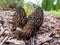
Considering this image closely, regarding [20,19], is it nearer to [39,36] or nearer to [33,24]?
[33,24]

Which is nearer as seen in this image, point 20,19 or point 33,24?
point 33,24

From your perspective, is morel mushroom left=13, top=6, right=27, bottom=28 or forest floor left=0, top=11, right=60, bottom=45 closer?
forest floor left=0, top=11, right=60, bottom=45

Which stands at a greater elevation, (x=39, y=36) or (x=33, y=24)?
(x=33, y=24)

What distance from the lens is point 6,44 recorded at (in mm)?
3314

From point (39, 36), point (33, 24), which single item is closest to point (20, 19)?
point (33, 24)

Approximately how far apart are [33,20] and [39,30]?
345 mm

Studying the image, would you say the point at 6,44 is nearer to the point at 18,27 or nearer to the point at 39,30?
the point at 18,27

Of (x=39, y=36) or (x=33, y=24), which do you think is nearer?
(x=33, y=24)

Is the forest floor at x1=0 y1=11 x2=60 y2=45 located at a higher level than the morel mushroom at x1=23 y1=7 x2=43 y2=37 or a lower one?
lower

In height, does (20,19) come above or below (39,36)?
above

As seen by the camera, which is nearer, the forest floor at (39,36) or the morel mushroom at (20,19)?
the forest floor at (39,36)

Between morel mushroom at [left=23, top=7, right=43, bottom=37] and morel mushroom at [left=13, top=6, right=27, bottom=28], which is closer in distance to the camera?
morel mushroom at [left=23, top=7, right=43, bottom=37]

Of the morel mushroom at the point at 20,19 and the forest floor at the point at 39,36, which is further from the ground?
the morel mushroom at the point at 20,19

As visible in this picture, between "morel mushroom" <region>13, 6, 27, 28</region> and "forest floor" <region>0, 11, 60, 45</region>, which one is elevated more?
"morel mushroom" <region>13, 6, 27, 28</region>
